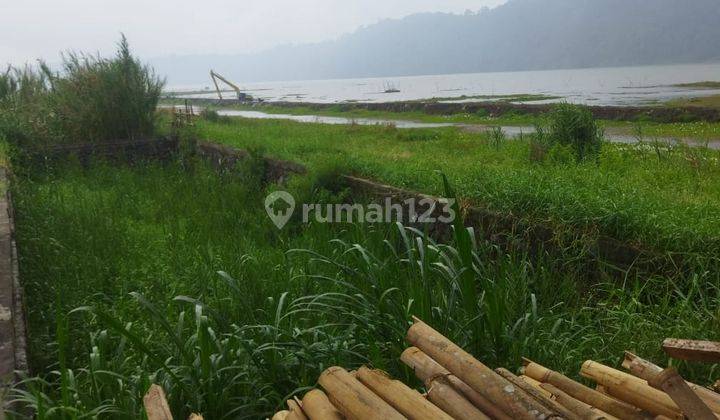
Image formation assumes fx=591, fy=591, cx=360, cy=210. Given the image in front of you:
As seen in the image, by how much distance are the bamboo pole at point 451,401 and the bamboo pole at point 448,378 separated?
0.7 inches

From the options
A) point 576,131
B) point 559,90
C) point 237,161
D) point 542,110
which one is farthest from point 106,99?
point 559,90

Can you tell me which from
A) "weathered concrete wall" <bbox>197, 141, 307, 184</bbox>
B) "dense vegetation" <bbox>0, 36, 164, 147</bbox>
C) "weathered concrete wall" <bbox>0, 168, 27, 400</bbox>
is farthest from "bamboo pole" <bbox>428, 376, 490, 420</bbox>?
"dense vegetation" <bbox>0, 36, 164, 147</bbox>

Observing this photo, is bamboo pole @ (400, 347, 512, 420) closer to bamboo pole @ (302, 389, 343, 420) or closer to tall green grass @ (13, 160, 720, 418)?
bamboo pole @ (302, 389, 343, 420)

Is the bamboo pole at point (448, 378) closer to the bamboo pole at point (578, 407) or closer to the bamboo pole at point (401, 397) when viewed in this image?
the bamboo pole at point (401, 397)

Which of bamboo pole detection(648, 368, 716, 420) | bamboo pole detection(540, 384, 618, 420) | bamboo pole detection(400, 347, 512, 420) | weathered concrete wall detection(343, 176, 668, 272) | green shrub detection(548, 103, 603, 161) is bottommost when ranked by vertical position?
weathered concrete wall detection(343, 176, 668, 272)

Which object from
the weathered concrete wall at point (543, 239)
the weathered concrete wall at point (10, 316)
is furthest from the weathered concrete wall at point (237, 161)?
the weathered concrete wall at point (10, 316)

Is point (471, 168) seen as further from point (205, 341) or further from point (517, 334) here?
point (205, 341)

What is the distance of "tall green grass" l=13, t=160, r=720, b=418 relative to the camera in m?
2.58

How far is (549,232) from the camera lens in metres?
4.25

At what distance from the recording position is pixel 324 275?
411 cm

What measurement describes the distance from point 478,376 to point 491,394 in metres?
0.08

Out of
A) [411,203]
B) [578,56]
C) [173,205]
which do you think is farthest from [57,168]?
[578,56]

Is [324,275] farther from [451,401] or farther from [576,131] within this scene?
[576,131]

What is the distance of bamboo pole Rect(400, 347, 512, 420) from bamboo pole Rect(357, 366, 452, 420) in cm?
10
